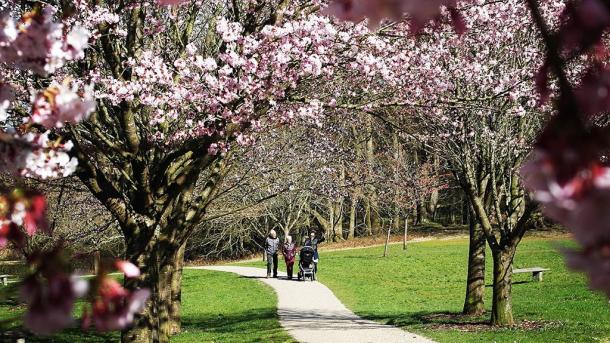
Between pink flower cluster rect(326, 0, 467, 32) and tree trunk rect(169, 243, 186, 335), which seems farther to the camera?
tree trunk rect(169, 243, 186, 335)

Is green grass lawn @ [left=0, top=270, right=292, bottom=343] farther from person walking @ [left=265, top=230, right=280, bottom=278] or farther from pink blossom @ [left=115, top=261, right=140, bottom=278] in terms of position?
pink blossom @ [left=115, top=261, right=140, bottom=278]

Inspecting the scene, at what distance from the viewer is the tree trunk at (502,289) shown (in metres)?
13.2

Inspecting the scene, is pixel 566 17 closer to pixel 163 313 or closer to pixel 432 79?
pixel 432 79

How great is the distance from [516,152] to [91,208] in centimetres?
1098

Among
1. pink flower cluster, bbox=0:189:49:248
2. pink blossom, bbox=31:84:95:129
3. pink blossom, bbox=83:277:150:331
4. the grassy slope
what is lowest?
the grassy slope

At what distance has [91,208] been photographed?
18.3 meters

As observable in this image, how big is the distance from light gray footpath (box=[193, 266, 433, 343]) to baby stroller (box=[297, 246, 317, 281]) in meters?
1.21

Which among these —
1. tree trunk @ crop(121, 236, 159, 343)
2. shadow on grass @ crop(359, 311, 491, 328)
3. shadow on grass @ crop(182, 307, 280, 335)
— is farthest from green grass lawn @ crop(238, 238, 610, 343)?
tree trunk @ crop(121, 236, 159, 343)

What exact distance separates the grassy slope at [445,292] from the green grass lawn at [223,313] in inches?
97.5

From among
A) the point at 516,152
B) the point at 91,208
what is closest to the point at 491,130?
the point at 516,152

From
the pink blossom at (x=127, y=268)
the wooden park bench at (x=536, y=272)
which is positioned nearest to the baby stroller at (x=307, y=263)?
the wooden park bench at (x=536, y=272)

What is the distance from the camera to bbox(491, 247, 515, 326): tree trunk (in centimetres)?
1323

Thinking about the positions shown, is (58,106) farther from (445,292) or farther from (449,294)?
(445,292)

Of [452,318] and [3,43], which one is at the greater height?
[3,43]
